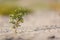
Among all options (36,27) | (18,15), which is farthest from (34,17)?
(18,15)

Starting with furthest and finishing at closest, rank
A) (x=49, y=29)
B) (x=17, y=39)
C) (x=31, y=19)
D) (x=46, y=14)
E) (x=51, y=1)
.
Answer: (x=51, y=1) → (x=46, y=14) → (x=31, y=19) → (x=49, y=29) → (x=17, y=39)

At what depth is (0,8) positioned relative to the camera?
11.9 metres

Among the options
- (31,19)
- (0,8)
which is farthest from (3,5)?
Result: (31,19)

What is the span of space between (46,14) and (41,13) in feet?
1.05

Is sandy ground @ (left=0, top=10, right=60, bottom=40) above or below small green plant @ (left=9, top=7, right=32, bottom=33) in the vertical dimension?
below

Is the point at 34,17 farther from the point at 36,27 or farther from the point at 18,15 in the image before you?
the point at 18,15

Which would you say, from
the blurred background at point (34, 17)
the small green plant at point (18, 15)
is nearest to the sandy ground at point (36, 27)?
the blurred background at point (34, 17)

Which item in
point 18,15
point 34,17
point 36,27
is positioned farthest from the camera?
point 34,17

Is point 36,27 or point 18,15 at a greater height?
point 18,15

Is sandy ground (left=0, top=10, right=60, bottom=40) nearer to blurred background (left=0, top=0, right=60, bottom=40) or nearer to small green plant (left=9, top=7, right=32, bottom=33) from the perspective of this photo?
blurred background (left=0, top=0, right=60, bottom=40)

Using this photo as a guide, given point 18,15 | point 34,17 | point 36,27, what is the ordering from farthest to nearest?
point 34,17 < point 36,27 < point 18,15

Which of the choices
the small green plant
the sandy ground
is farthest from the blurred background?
the small green plant

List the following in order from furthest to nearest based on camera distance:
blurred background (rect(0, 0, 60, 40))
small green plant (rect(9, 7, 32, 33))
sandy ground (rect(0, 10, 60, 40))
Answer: blurred background (rect(0, 0, 60, 40))
sandy ground (rect(0, 10, 60, 40))
small green plant (rect(9, 7, 32, 33))

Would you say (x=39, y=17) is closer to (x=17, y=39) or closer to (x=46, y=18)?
(x=46, y=18)
